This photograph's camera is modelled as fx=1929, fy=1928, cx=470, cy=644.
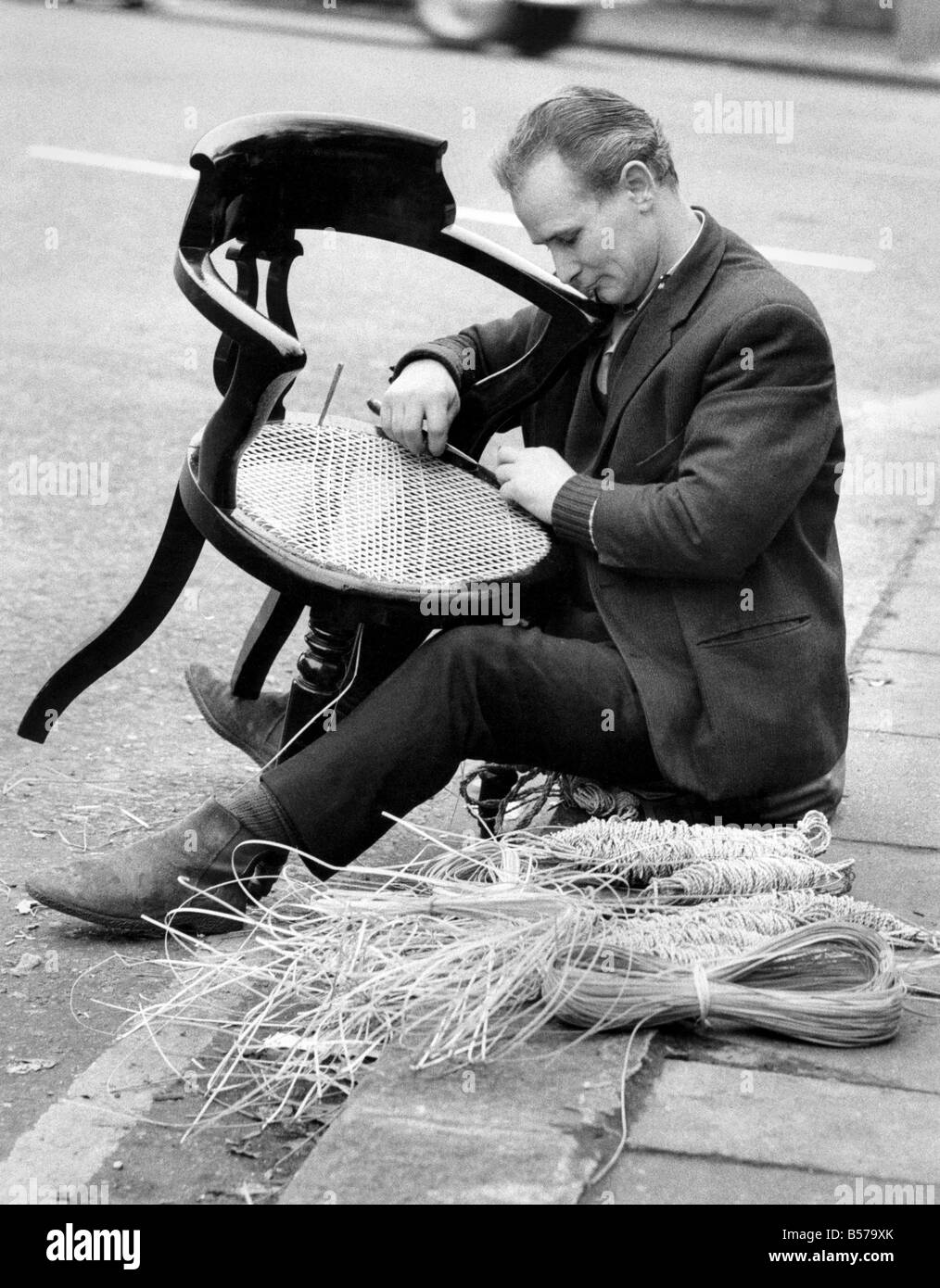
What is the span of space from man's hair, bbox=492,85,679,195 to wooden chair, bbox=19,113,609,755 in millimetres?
131

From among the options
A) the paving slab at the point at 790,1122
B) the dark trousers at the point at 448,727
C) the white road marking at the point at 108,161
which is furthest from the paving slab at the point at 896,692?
the white road marking at the point at 108,161

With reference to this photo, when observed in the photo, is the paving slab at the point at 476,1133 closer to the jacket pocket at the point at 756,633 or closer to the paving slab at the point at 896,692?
the jacket pocket at the point at 756,633

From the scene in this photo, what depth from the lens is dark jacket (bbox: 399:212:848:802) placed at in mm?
2980

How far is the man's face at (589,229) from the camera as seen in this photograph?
121 inches

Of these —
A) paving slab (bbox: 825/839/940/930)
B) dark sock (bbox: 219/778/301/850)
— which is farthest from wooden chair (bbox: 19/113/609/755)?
paving slab (bbox: 825/839/940/930)

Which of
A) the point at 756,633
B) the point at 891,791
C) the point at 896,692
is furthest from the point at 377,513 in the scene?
the point at 896,692

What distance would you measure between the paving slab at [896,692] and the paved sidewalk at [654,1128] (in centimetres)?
138

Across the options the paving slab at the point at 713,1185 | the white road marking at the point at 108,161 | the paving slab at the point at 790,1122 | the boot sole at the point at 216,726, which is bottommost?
the white road marking at the point at 108,161

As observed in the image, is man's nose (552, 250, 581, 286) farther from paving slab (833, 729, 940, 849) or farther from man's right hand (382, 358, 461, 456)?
paving slab (833, 729, 940, 849)

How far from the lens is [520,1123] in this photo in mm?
2316

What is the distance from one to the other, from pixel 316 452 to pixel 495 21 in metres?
11.8

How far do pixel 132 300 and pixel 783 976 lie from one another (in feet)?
17.4

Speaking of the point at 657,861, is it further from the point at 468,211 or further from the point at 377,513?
the point at 468,211
